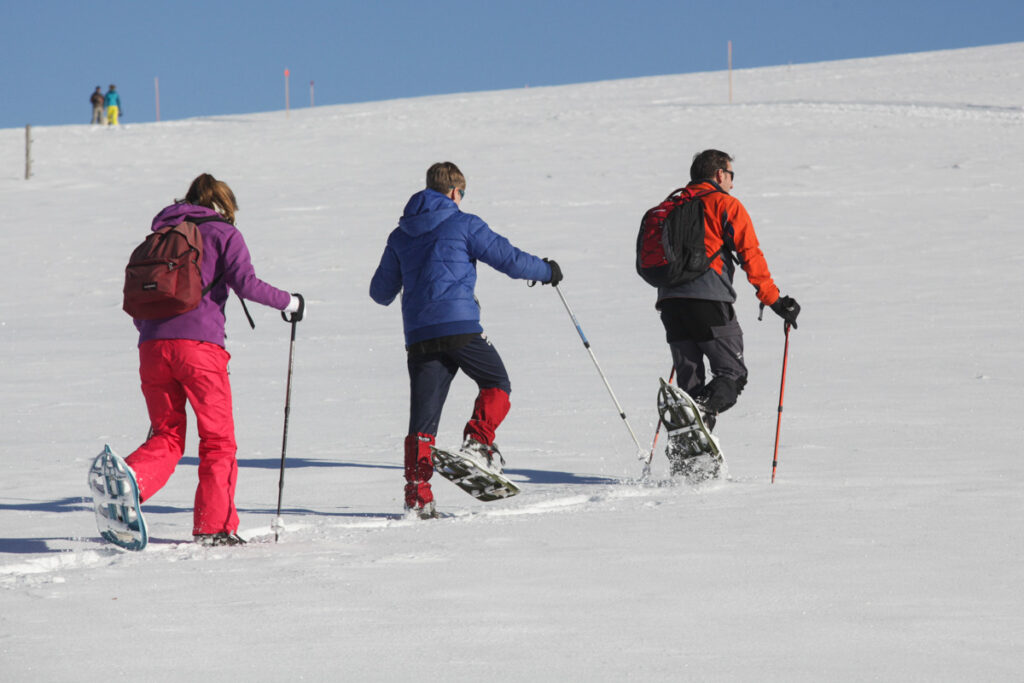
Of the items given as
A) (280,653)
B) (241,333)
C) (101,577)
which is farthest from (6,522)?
(241,333)

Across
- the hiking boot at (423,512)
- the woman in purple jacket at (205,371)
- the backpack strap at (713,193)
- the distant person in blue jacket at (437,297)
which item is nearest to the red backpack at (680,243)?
the backpack strap at (713,193)

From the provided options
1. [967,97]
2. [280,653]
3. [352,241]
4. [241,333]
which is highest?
[967,97]

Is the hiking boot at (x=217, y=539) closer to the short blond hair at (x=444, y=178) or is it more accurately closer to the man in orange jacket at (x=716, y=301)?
the short blond hair at (x=444, y=178)

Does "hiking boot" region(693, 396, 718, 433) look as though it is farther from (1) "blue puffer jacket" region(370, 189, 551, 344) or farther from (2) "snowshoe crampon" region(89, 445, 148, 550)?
(2) "snowshoe crampon" region(89, 445, 148, 550)

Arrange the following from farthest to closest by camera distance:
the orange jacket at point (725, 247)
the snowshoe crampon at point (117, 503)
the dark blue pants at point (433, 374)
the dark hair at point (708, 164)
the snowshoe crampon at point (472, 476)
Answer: the dark hair at point (708, 164) → the orange jacket at point (725, 247) → the dark blue pants at point (433, 374) → the snowshoe crampon at point (472, 476) → the snowshoe crampon at point (117, 503)

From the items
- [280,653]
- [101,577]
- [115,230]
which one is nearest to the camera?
[280,653]

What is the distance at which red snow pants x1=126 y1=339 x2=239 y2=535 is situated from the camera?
4.71 m

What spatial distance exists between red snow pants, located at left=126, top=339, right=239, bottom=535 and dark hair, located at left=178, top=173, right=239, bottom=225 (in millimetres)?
545

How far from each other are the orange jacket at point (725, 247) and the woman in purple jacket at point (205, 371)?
203 cm

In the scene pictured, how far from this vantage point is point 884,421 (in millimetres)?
7605

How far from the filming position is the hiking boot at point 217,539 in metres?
4.77

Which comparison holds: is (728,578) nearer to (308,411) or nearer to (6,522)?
(6,522)

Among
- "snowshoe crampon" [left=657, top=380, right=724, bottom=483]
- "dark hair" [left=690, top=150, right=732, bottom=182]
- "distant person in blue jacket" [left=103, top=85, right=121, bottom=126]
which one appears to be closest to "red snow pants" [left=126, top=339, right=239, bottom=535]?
"snowshoe crampon" [left=657, top=380, right=724, bottom=483]

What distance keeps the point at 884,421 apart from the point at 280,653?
5.19 metres
